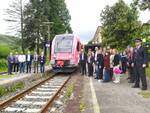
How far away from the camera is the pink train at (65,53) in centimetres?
2975

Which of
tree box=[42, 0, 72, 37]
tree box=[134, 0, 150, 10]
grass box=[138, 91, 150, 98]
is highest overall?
tree box=[42, 0, 72, 37]

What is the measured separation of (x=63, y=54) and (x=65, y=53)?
170 millimetres

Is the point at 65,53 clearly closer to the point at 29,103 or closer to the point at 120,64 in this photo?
the point at 120,64

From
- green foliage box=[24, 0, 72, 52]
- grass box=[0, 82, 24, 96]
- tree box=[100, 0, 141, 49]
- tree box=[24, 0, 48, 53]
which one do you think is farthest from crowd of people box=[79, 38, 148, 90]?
green foliage box=[24, 0, 72, 52]

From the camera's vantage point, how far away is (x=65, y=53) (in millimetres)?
30234

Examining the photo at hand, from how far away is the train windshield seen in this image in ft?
99.8

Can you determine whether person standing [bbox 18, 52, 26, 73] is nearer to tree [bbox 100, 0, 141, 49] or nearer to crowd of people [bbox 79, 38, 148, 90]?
crowd of people [bbox 79, 38, 148, 90]

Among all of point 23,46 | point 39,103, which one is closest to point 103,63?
point 39,103

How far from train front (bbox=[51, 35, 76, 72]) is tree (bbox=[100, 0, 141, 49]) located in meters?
8.54

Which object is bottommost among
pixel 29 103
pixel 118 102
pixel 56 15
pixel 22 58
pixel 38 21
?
pixel 29 103

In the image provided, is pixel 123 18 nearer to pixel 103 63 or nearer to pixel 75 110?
pixel 103 63

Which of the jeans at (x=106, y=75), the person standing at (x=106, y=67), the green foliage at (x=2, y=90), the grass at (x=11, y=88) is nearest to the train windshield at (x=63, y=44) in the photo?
the grass at (x=11, y=88)

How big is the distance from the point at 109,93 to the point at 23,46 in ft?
156

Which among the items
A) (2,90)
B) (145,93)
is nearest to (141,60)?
(145,93)
